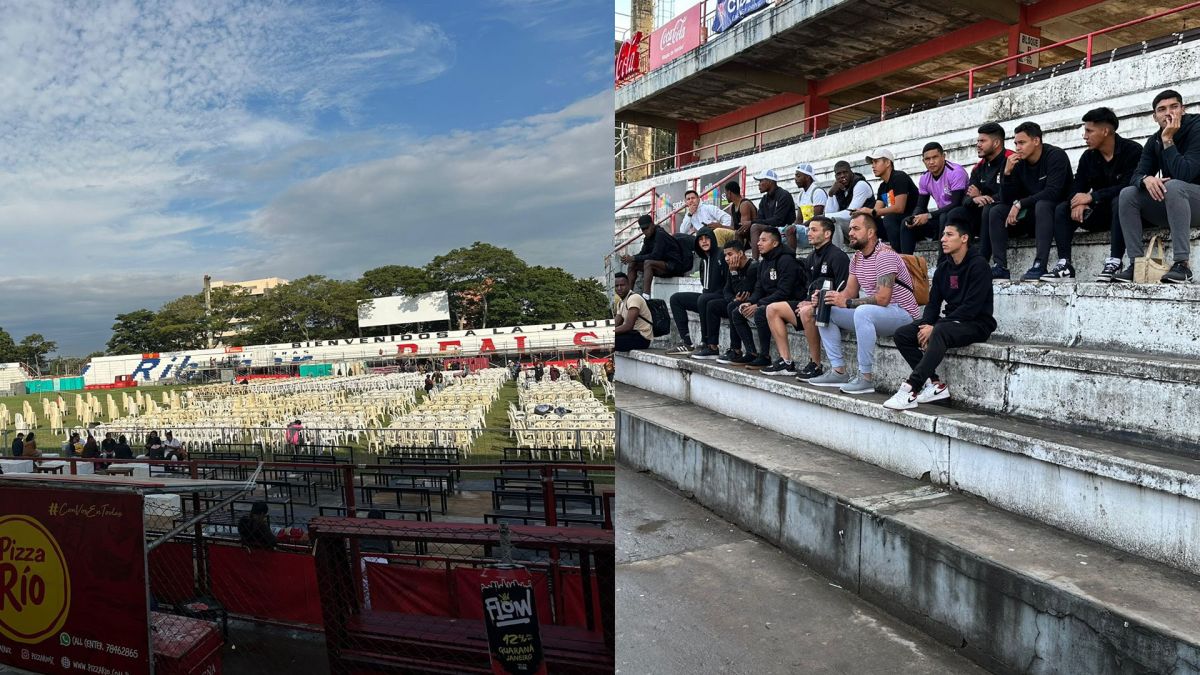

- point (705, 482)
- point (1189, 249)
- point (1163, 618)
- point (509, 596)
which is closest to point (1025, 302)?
point (1189, 249)

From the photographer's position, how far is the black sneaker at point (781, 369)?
14.9ft

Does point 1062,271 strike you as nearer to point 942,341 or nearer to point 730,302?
point 942,341

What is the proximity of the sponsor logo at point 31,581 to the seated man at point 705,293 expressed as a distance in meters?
4.19

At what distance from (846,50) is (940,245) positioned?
528 inches

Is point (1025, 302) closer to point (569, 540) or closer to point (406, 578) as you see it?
point (569, 540)

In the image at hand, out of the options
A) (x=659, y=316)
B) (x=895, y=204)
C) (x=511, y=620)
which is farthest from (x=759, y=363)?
(x=511, y=620)

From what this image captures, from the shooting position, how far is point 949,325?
3320 mm

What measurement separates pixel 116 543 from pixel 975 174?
4.67m

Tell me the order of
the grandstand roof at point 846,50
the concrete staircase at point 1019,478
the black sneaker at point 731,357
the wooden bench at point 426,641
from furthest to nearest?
the grandstand roof at point 846,50 → the black sneaker at point 731,357 → the concrete staircase at point 1019,478 → the wooden bench at point 426,641

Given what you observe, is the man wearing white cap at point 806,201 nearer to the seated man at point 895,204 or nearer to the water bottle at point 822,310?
the seated man at point 895,204

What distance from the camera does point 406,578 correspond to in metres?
4.01

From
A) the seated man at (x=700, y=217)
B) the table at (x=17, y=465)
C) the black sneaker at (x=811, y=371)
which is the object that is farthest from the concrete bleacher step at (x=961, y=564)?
the table at (x=17, y=465)

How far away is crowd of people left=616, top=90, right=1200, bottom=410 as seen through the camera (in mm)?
3311

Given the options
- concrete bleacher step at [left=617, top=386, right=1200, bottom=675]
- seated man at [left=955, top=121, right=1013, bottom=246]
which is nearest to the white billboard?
concrete bleacher step at [left=617, top=386, right=1200, bottom=675]
